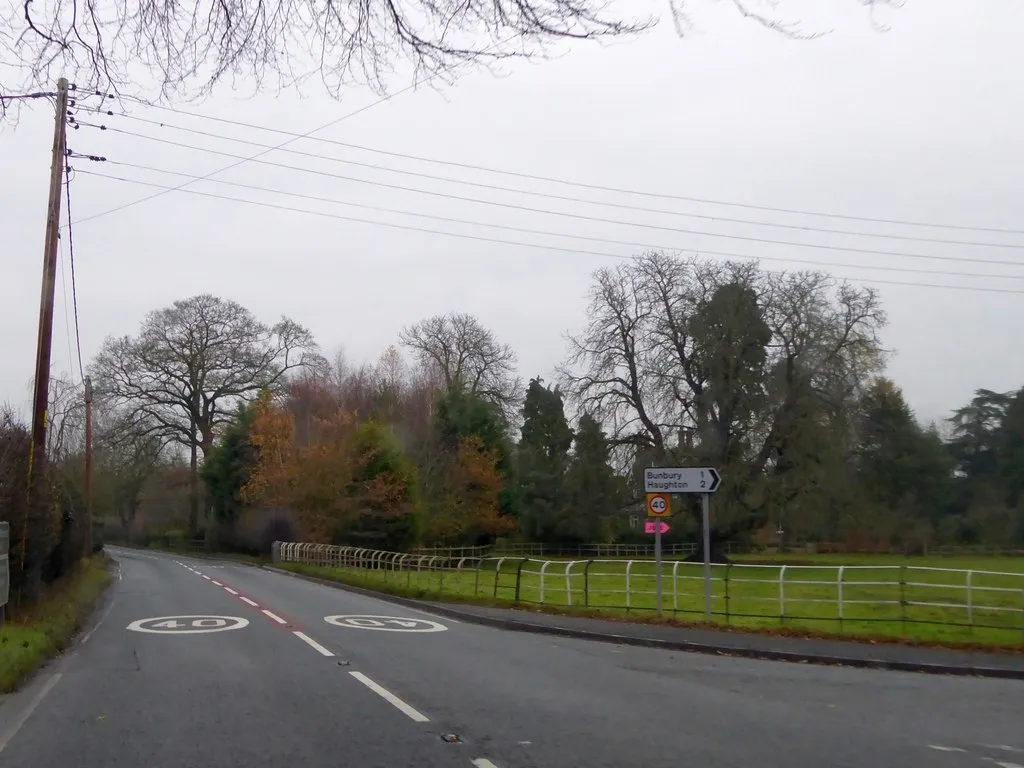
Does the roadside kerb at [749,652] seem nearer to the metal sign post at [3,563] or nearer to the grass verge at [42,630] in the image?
the grass verge at [42,630]

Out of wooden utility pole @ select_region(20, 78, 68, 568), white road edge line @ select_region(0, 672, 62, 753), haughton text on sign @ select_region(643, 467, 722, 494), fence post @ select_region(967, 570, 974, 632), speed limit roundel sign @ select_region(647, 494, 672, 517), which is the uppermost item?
wooden utility pole @ select_region(20, 78, 68, 568)

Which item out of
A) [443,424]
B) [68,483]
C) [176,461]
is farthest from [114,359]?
[68,483]

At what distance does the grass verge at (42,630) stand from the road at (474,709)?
28 cm

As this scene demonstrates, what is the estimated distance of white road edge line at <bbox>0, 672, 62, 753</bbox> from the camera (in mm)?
8294

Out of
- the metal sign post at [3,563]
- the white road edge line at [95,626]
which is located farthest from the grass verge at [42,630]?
the metal sign post at [3,563]

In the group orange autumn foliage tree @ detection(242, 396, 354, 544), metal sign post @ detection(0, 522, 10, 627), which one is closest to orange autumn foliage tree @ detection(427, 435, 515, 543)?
orange autumn foliage tree @ detection(242, 396, 354, 544)

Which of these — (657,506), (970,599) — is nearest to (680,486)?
(657,506)

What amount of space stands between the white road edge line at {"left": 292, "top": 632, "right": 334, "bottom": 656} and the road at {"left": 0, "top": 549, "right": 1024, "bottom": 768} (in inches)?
2.3

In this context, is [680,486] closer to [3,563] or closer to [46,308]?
[3,563]

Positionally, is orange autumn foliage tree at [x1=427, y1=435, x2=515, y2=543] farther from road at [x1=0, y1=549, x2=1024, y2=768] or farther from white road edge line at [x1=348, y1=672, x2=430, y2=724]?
white road edge line at [x1=348, y1=672, x2=430, y2=724]

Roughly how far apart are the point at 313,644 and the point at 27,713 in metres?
5.87

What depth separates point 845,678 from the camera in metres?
12.3

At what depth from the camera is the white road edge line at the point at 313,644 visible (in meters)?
14.0

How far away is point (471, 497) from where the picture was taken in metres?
58.6
